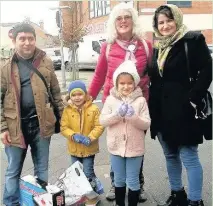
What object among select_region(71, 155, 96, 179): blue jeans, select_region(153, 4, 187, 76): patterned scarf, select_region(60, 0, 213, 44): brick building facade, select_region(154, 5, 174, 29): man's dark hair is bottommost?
select_region(71, 155, 96, 179): blue jeans

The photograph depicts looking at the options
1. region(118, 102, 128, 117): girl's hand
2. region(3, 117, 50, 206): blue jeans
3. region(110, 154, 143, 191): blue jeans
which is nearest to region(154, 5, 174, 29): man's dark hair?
region(118, 102, 128, 117): girl's hand

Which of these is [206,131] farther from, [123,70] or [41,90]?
[41,90]

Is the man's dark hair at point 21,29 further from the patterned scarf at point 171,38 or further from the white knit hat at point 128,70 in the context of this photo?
the patterned scarf at point 171,38

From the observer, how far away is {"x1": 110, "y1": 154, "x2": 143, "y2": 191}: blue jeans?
11.4 ft

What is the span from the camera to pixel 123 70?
11.3 feet

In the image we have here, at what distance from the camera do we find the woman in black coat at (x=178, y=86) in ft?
10.6

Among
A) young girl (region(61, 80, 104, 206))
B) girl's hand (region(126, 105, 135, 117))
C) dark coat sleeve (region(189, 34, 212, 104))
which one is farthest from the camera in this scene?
young girl (region(61, 80, 104, 206))

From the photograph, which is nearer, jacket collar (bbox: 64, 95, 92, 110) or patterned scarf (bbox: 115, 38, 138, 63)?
patterned scarf (bbox: 115, 38, 138, 63)

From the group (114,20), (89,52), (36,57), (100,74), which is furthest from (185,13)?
(36,57)

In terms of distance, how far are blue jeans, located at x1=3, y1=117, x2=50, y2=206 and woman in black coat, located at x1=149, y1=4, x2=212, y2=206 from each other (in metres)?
1.11

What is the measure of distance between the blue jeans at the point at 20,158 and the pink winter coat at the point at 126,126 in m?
0.66

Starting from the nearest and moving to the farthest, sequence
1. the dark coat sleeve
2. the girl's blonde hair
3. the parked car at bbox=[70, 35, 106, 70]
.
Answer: the dark coat sleeve
the girl's blonde hair
the parked car at bbox=[70, 35, 106, 70]

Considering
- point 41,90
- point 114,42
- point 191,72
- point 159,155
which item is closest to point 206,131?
Result: point 191,72

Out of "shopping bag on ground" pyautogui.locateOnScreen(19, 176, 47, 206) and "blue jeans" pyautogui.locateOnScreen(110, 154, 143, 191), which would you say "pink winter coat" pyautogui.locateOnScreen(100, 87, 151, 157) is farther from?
"shopping bag on ground" pyautogui.locateOnScreen(19, 176, 47, 206)
